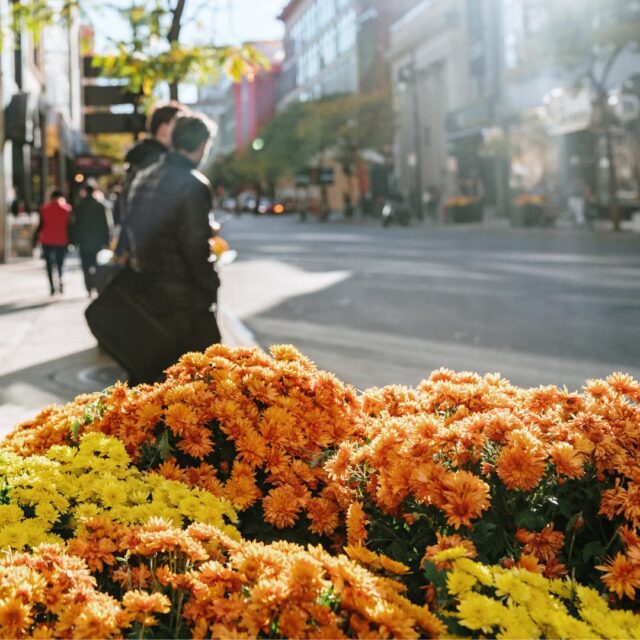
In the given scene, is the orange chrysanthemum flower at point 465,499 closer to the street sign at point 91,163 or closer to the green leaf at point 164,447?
the green leaf at point 164,447

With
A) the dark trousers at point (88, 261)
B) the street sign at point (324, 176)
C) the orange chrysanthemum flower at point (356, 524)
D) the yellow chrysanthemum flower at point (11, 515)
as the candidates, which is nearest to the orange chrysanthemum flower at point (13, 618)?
the yellow chrysanthemum flower at point (11, 515)

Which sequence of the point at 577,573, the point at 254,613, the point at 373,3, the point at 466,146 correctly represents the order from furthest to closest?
the point at 373,3 → the point at 466,146 → the point at 577,573 → the point at 254,613

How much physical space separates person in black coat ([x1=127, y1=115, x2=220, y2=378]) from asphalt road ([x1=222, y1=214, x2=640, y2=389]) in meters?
2.75

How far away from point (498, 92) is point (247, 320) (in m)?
41.9

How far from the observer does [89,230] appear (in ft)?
61.7

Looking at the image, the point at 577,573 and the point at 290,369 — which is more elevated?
the point at 290,369

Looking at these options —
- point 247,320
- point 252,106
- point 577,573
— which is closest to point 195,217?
point 577,573

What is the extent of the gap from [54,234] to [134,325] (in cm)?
1309

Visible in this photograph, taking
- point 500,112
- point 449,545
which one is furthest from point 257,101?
point 449,545

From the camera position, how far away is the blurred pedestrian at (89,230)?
61.5 feet

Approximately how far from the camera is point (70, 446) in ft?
12.6

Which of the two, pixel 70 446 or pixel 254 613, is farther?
pixel 70 446

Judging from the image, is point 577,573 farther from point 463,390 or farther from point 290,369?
point 290,369

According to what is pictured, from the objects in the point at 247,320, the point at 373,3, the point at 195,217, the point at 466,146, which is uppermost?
the point at 373,3
